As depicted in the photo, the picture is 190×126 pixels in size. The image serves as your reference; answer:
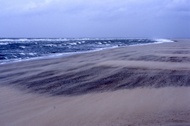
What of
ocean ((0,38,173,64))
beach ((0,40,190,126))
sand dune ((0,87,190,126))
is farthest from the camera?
ocean ((0,38,173,64))

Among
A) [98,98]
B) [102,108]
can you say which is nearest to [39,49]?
[98,98]

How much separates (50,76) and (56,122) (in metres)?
5.84

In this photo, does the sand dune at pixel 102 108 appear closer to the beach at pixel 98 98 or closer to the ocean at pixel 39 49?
the beach at pixel 98 98

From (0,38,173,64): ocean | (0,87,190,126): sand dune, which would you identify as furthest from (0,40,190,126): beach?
(0,38,173,64): ocean

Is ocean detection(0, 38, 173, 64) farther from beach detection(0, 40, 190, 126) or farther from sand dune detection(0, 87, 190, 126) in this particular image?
sand dune detection(0, 87, 190, 126)

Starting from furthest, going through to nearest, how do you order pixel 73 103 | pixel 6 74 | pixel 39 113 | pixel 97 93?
1. pixel 6 74
2. pixel 97 93
3. pixel 73 103
4. pixel 39 113

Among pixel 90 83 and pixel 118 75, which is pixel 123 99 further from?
pixel 118 75

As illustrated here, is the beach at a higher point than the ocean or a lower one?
higher

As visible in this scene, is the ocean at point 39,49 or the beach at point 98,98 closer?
the beach at point 98,98

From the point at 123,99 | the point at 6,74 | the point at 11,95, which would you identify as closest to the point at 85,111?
the point at 123,99

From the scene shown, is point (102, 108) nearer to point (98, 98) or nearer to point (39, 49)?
point (98, 98)

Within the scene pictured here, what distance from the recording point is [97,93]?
847 cm

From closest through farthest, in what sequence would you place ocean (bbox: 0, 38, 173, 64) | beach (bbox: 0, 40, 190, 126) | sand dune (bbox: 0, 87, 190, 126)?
sand dune (bbox: 0, 87, 190, 126), beach (bbox: 0, 40, 190, 126), ocean (bbox: 0, 38, 173, 64)

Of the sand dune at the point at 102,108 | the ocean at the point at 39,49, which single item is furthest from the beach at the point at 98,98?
the ocean at the point at 39,49
